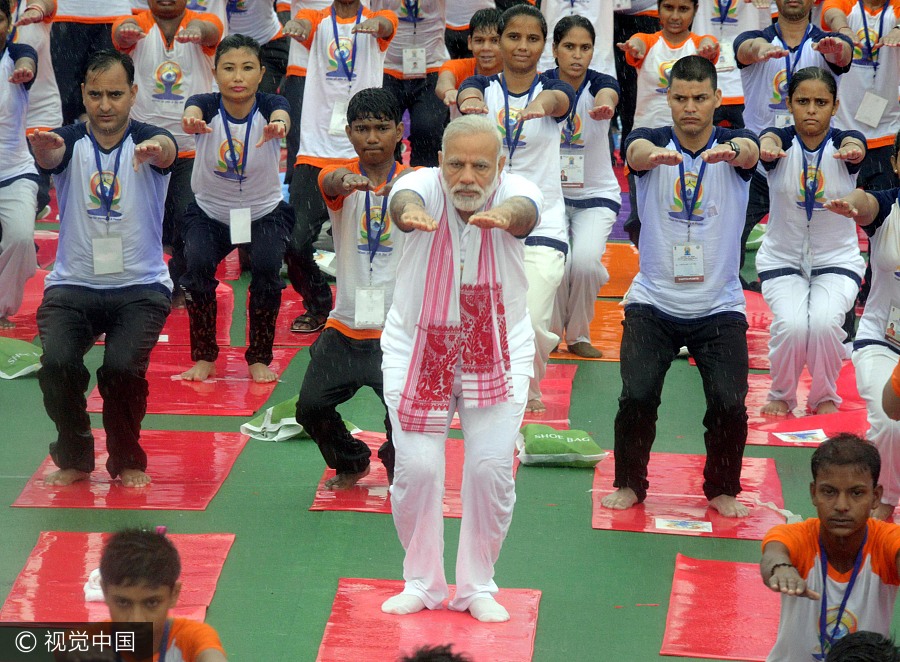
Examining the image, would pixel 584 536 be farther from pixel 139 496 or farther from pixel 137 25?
pixel 137 25

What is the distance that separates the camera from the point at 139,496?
6.26 metres

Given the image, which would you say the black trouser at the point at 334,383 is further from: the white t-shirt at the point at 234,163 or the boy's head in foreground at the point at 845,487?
the boy's head in foreground at the point at 845,487

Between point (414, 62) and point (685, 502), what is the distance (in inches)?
175

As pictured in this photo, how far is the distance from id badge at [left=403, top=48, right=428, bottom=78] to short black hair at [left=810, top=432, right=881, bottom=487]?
578 centimetres

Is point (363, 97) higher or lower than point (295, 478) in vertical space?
higher

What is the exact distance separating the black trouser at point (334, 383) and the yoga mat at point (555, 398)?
2.78 feet

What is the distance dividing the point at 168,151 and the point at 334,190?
2.60 feet

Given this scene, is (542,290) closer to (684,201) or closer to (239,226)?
(684,201)

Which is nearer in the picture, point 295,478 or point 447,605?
point 447,605

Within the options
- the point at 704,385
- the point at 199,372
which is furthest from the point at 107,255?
the point at 704,385

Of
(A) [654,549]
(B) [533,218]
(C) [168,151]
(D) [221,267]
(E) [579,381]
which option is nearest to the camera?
(B) [533,218]

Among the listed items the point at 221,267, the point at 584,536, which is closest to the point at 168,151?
the point at 584,536

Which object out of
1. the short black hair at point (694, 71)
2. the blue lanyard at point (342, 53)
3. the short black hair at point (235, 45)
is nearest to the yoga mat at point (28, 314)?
the short black hair at point (235, 45)

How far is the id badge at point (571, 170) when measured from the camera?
801 centimetres
